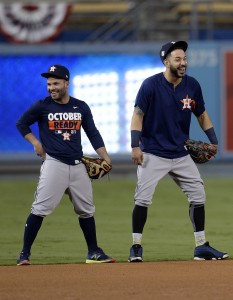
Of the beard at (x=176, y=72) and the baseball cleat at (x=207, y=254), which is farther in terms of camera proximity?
the baseball cleat at (x=207, y=254)

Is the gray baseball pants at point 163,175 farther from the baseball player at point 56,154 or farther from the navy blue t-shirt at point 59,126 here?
the navy blue t-shirt at point 59,126

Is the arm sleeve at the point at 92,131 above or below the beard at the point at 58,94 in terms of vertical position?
below

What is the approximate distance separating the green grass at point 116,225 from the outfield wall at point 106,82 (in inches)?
132

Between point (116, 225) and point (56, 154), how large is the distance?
434 cm

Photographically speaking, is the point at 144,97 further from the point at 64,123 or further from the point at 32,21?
the point at 32,21

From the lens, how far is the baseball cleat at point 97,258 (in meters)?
10.2

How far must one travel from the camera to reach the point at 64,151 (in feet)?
32.8

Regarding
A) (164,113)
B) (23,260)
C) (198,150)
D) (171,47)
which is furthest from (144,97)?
→ (23,260)

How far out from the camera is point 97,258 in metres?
10.2

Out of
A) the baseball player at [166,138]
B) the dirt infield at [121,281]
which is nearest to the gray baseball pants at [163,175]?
the baseball player at [166,138]

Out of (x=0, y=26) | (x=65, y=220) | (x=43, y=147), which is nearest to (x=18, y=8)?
(x=0, y=26)

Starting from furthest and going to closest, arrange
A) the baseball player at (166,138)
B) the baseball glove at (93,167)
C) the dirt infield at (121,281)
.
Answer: the baseball player at (166,138) < the baseball glove at (93,167) < the dirt infield at (121,281)

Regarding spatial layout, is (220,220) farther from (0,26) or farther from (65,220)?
(0,26)

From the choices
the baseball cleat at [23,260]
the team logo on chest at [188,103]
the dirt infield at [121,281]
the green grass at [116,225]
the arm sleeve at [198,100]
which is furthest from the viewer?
the green grass at [116,225]
